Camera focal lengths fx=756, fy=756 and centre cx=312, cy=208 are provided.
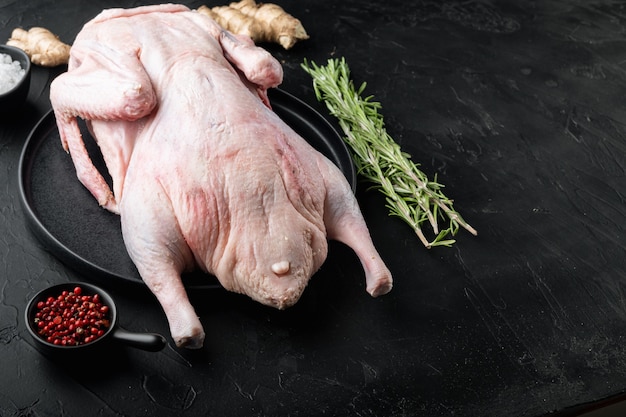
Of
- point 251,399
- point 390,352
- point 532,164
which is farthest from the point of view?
point 532,164

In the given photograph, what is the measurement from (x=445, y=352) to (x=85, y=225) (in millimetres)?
1281

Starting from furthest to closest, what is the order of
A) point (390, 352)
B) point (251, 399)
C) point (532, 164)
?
point (532, 164) → point (390, 352) → point (251, 399)

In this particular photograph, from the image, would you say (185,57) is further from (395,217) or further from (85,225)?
(395,217)

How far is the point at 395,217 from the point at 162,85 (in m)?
1.00

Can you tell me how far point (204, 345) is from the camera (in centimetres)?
233

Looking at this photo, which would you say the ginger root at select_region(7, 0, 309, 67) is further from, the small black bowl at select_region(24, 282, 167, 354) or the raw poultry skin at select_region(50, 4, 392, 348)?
the small black bowl at select_region(24, 282, 167, 354)

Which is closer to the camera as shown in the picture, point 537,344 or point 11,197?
point 537,344

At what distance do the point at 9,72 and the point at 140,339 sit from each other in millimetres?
1461

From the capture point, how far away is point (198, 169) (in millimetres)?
2271

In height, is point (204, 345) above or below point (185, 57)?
below

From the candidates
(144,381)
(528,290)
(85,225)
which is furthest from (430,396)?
(85,225)

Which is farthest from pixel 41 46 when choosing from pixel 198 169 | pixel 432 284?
pixel 432 284

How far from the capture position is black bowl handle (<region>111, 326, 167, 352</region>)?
2.16 metres

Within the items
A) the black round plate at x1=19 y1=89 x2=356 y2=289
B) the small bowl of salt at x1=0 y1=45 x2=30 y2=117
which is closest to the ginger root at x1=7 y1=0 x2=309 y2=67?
the small bowl of salt at x1=0 y1=45 x2=30 y2=117
